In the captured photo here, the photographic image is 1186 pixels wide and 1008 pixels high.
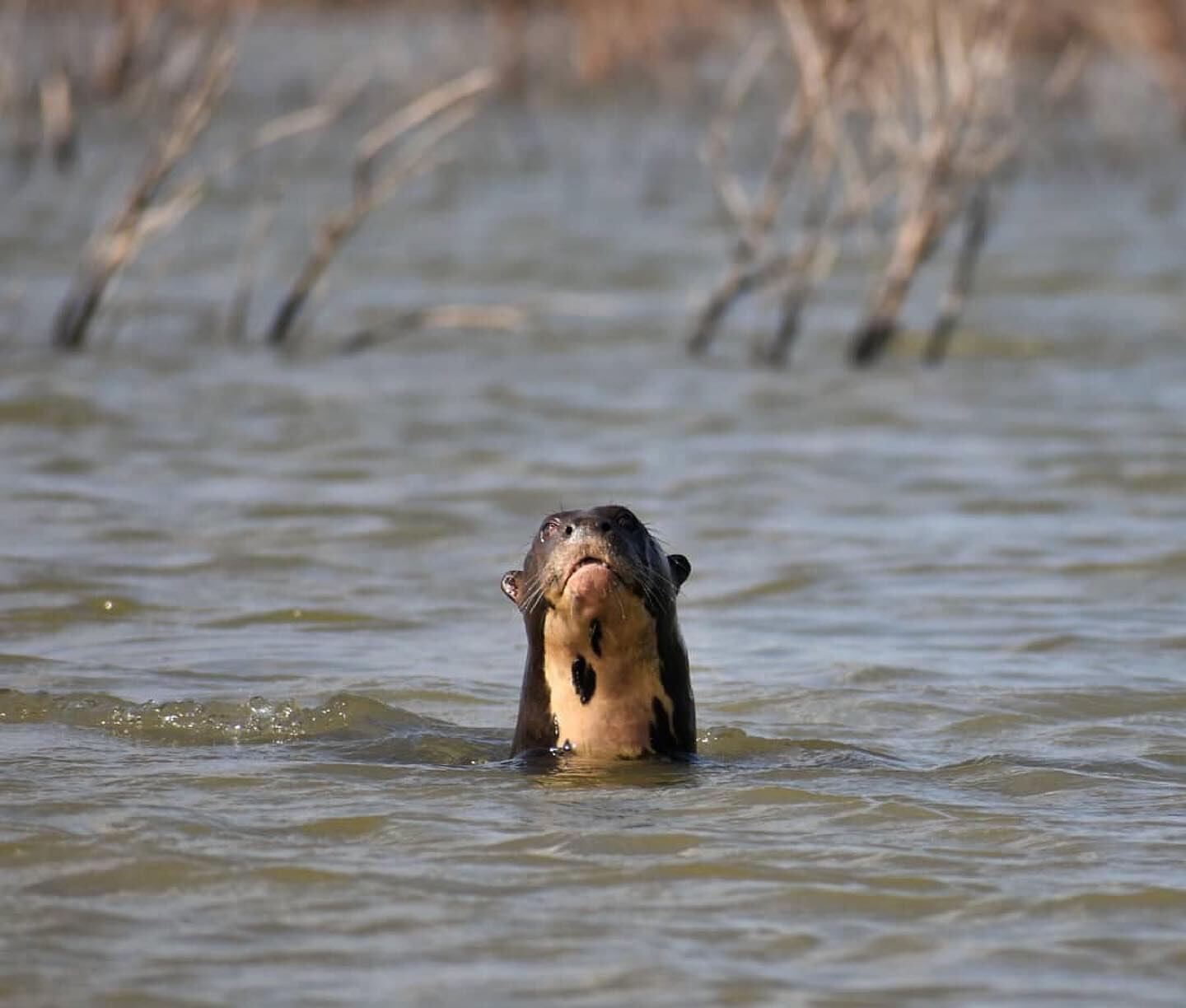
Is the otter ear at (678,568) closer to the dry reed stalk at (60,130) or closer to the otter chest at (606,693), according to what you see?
the otter chest at (606,693)

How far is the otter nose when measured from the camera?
4957 millimetres

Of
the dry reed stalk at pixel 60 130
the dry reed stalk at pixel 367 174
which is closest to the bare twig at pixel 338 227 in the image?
the dry reed stalk at pixel 367 174

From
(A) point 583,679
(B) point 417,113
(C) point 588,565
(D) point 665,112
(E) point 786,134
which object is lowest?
(A) point 583,679

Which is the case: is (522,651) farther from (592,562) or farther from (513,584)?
(592,562)

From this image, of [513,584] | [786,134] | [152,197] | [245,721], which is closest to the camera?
[513,584]

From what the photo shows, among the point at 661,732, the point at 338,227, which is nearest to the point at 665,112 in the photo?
the point at 338,227

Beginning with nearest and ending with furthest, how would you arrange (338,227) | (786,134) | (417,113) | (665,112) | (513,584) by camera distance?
(513,584) → (417,113) → (338,227) → (786,134) → (665,112)

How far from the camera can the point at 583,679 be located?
5094 millimetres

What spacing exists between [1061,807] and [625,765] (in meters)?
0.91

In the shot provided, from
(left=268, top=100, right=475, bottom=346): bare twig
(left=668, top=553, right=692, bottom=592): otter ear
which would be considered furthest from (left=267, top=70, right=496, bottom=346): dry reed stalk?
(left=668, top=553, right=692, bottom=592): otter ear

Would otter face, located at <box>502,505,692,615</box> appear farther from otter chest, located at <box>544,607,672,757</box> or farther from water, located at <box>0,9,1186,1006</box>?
water, located at <box>0,9,1186,1006</box>

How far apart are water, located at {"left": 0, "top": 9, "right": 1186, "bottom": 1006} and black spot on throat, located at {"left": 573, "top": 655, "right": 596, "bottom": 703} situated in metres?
0.17

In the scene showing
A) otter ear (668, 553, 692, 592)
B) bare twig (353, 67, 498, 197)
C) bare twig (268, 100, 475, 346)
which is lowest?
otter ear (668, 553, 692, 592)

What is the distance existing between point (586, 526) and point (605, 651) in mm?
289
